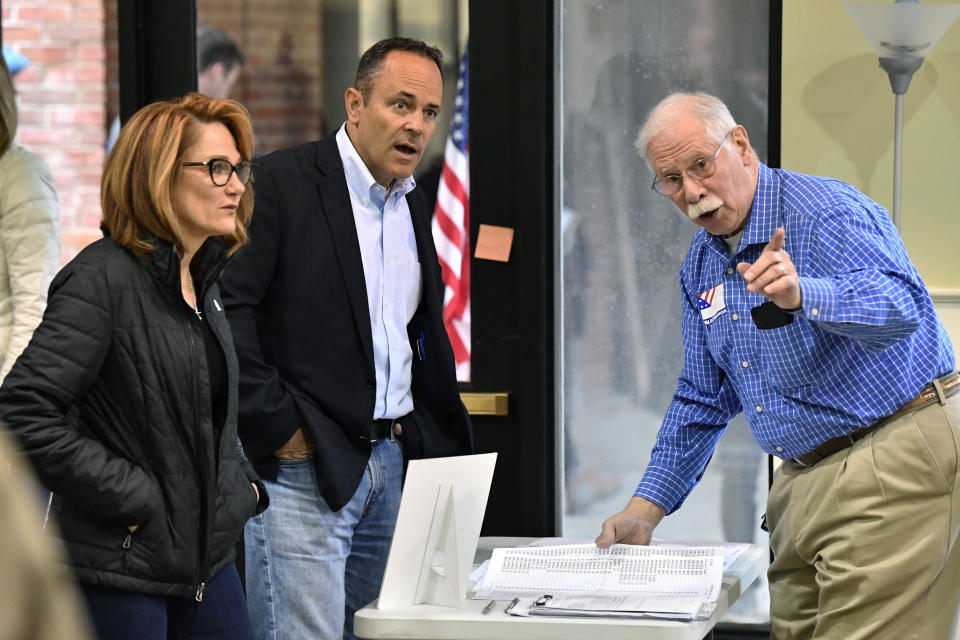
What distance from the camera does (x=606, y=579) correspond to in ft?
7.47

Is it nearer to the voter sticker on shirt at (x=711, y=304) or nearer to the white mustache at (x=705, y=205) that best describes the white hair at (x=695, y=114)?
the white mustache at (x=705, y=205)

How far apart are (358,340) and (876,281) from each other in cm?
105

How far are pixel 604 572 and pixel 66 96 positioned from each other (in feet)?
9.56

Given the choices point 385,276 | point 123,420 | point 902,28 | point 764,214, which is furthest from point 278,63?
point 123,420

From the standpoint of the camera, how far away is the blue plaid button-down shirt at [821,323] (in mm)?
2074

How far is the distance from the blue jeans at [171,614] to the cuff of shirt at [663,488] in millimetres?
858

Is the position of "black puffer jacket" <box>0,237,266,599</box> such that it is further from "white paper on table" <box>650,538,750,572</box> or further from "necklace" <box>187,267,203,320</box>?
"white paper on table" <box>650,538,750,572</box>

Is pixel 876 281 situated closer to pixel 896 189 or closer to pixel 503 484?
pixel 896 189

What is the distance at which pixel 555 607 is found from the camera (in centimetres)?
→ 211

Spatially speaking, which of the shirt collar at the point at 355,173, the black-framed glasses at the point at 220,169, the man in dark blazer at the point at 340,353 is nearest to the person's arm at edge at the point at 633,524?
the man in dark blazer at the point at 340,353

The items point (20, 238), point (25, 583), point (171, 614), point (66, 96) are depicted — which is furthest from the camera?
point (66, 96)

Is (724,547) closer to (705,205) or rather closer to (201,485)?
(705,205)

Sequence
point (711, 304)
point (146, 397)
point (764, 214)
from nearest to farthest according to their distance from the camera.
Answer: point (146, 397), point (764, 214), point (711, 304)

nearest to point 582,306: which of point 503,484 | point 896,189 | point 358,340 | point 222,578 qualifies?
point 503,484
